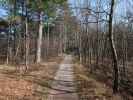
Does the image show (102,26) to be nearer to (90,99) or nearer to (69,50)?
(90,99)

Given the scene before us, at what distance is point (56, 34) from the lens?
86875mm

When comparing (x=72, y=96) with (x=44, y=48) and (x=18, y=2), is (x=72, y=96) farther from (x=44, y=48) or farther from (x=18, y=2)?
(x=44, y=48)

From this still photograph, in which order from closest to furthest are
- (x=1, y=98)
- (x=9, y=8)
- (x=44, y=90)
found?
1. (x=1, y=98)
2. (x=44, y=90)
3. (x=9, y=8)

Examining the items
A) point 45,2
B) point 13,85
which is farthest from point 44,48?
point 13,85

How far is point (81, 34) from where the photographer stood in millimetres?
44531

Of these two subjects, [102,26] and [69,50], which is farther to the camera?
[69,50]

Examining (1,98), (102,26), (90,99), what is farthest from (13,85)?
(102,26)

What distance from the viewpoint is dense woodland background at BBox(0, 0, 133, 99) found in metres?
19.6

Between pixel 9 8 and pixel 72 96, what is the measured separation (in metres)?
21.6

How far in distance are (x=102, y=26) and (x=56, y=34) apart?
132 feet

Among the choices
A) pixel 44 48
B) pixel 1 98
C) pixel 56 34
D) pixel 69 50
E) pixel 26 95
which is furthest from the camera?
pixel 69 50

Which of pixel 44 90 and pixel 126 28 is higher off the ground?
pixel 126 28

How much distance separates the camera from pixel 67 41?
109 meters

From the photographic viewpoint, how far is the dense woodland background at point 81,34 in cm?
1961
